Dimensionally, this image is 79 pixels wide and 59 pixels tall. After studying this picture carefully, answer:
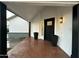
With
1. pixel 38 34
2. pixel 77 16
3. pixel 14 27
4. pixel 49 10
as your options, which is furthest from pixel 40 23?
pixel 77 16

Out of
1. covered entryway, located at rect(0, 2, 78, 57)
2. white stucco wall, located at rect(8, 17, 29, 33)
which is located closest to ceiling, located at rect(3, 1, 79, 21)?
covered entryway, located at rect(0, 2, 78, 57)

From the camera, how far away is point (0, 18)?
184 inches

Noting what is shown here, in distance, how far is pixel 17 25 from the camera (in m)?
21.3

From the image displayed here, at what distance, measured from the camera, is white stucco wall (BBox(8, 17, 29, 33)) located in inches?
836

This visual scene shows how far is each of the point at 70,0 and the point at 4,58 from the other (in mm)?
2458

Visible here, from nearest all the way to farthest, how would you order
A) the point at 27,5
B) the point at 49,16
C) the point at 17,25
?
the point at 27,5 → the point at 49,16 → the point at 17,25

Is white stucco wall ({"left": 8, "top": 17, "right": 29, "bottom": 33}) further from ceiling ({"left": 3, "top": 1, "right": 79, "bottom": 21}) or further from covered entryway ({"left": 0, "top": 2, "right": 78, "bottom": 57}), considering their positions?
ceiling ({"left": 3, "top": 1, "right": 79, "bottom": 21})

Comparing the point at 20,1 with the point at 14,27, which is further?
the point at 14,27

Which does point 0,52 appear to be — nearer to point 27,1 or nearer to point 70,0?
point 27,1

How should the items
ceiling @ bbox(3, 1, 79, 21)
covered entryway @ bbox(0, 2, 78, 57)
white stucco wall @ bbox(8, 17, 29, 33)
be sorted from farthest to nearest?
white stucco wall @ bbox(8, 17, 29, 33) → covered entryway @ bbox(0, 2, 78, 57) → ceiling @ bbox(3, 1, 79, 21)

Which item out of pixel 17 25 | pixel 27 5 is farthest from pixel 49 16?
pixel 17 25

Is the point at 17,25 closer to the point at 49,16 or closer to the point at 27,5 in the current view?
the point at 49,16

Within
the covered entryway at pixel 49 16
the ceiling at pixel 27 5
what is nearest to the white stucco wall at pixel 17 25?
the covered entryway at pixel 49 16

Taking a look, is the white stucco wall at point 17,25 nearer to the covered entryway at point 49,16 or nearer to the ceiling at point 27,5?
the covered entryway at point 49,16
